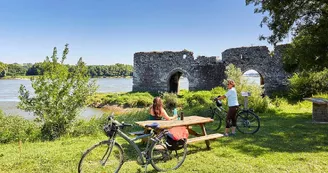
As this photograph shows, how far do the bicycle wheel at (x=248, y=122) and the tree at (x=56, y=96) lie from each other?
4559 millimetres

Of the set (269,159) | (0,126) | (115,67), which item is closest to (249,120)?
(269,159)

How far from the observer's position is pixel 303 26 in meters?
11.7

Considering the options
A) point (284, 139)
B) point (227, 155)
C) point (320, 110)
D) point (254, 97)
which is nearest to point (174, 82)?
point (254, 97)

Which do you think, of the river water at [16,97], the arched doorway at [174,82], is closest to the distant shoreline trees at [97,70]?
the river water at [16,97]

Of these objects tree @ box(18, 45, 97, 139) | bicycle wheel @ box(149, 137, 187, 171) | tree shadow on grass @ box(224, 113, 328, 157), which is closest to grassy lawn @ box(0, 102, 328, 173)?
tree shadow on grass @ box(224, 113, 328, 157)

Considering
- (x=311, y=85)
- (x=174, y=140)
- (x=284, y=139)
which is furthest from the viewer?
(x=311, y=85)

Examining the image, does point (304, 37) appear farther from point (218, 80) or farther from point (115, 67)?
point (115, 67)

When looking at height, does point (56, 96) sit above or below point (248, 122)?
above

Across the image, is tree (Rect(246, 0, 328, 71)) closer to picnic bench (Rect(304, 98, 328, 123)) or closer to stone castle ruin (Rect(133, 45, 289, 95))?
picnic bench (Rect(304, 98, 328, 123))

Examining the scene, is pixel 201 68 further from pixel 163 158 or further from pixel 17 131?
pixel 163 158

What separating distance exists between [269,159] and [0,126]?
7685 mm

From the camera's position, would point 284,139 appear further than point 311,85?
No

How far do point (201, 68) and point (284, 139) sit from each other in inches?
714

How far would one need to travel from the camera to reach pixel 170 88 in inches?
1100
